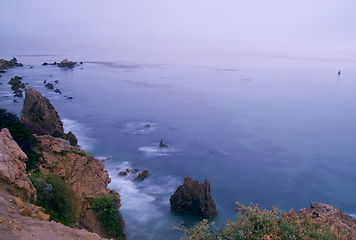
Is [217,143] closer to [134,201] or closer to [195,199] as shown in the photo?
[134,201]

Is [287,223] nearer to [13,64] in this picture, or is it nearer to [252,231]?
[252,231]

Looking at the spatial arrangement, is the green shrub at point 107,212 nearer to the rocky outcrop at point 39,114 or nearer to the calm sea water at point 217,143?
the calm sea water at point 217,143

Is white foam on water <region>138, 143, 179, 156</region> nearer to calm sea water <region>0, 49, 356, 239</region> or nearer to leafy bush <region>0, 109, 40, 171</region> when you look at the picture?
calm sea water <region>0, 49, 356, 239</region>

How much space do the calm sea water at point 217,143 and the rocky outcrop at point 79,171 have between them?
459cm

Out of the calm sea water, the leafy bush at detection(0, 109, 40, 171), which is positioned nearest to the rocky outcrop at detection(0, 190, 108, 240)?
the leafy bush at detection(0, 109, 40, 171)

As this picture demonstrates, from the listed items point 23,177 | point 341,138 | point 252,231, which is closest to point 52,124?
point 23,177

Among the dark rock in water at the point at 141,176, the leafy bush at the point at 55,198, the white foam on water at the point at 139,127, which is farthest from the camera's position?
the white foam on water at the point at 139,127

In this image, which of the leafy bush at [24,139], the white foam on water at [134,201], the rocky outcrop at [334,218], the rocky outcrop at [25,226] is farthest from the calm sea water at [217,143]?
the rocky outcrop at [25,226]

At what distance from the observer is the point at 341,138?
1635 inches

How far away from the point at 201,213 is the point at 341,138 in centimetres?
2918

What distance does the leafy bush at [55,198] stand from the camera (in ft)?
42.4

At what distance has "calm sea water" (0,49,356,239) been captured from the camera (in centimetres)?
2534

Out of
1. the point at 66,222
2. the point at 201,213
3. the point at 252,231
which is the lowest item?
the point at 201,213

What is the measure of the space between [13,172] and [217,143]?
96.5ft
